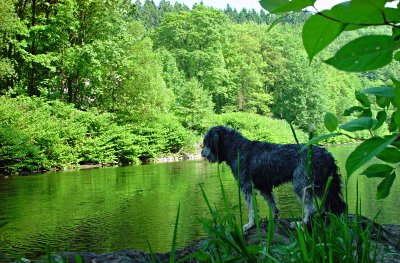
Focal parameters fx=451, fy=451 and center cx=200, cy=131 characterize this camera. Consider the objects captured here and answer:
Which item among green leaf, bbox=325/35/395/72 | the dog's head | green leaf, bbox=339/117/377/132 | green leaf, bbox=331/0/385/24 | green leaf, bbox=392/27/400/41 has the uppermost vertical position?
green leaf, bbox=331/0/385/24

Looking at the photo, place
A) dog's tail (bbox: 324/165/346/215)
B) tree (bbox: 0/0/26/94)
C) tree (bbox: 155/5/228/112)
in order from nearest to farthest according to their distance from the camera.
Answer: dog's tail (bbox: 324/165/346/215) → tree (bbox: 0/0/26/94) → tree (bbox: 155/5/228/112)

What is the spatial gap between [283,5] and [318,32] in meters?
0.06

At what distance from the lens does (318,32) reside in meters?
0.55

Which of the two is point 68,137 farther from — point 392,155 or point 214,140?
point 392,155

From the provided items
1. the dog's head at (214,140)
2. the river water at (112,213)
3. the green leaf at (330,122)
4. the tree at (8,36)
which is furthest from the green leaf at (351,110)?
the tree at (8,36)

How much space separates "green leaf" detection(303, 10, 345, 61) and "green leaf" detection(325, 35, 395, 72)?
4 cm

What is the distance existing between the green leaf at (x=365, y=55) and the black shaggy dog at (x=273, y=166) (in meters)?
3.64

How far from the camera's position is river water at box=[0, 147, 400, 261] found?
6.20 m

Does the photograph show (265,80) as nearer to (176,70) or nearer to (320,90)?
(320,90)

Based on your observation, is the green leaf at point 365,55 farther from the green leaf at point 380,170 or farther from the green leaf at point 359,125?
the green leaf at point 380,170

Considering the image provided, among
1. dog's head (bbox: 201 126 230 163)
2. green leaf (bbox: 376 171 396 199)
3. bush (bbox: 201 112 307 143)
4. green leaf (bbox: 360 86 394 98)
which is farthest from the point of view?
bush (bbox: 201 112 307 143)

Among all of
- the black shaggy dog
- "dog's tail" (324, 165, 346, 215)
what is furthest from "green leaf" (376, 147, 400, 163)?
"dog's tail" (324, 165, 346, 215)

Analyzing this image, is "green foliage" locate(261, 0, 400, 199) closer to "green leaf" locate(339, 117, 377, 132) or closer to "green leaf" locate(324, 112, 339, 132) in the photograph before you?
"green leaf" locate(339, 117, 377, 132)

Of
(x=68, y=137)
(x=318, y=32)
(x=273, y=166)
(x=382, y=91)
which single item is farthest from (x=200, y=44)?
(x=318, y=32)
